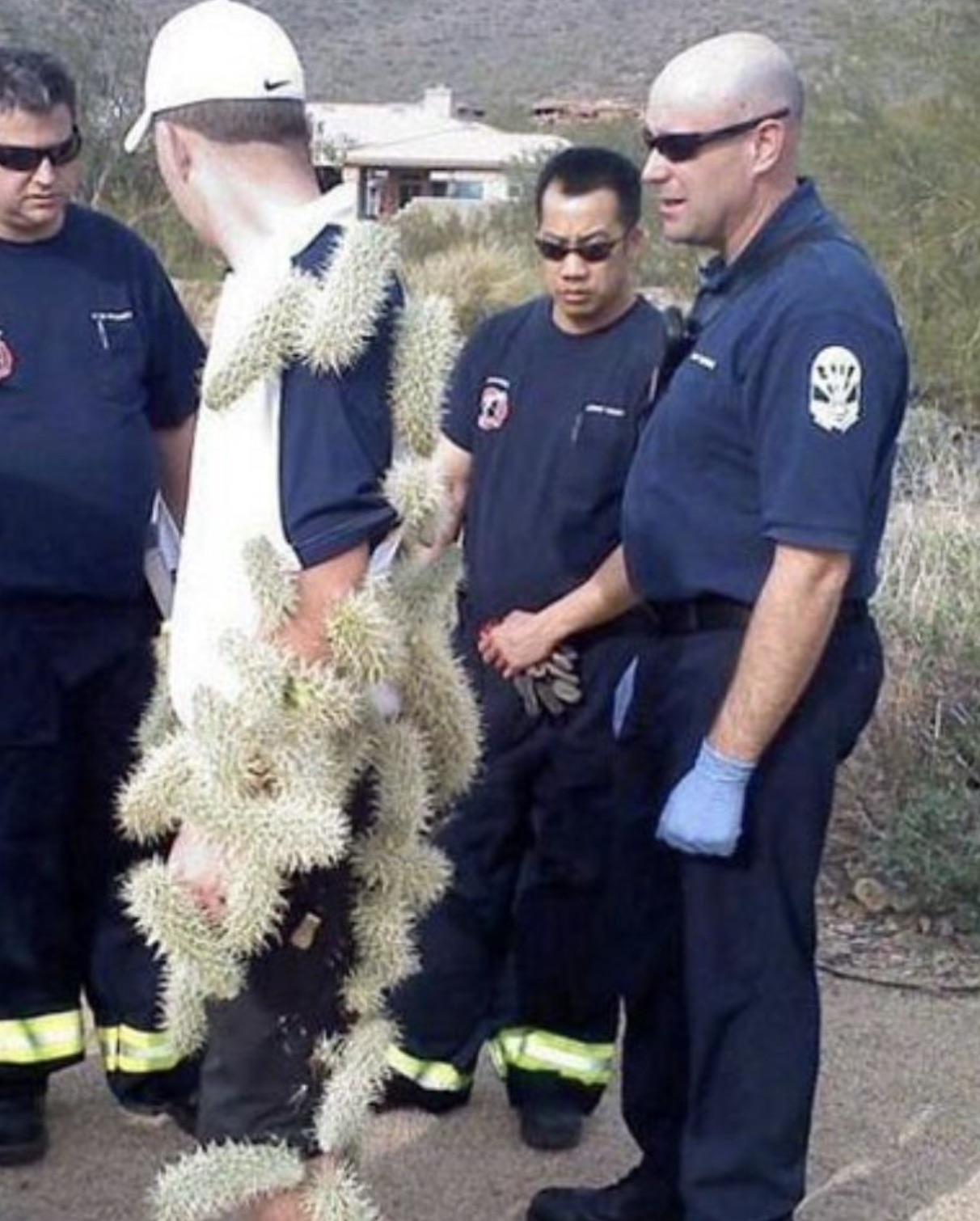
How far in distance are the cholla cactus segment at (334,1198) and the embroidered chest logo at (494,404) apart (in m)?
1.95

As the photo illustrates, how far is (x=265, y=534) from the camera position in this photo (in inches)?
135

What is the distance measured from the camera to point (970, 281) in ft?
52.1

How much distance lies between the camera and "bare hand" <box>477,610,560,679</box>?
16.4ft

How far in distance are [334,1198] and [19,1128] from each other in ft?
5.25

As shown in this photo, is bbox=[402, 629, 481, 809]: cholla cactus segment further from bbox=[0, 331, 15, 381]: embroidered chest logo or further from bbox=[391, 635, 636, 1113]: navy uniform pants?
bbox=[0, 331, 15, 381]: embroidered chest logo

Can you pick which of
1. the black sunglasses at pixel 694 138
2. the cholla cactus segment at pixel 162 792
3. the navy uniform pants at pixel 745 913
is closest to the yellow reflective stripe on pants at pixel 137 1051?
the navy uniform pants at pixel 745 913

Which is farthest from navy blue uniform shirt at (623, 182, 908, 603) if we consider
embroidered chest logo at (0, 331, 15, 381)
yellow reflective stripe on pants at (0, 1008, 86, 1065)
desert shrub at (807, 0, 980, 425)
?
desert shrub at (807, 0, 980, 425)

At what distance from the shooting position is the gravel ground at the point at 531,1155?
4.95 m

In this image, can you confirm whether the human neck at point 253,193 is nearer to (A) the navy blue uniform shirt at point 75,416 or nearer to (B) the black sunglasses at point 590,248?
(A) the navy blue uniform shirt at point 75,416

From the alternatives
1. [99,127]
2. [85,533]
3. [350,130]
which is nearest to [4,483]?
[85,533]

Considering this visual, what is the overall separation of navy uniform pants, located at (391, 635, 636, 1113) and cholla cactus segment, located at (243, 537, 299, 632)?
1.75 m

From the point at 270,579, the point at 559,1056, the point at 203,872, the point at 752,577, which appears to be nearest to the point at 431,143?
the point at 559,1056

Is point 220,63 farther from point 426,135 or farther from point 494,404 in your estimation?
point 426,135

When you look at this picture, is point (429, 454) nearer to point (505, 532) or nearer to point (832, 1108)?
point (505, 532)
